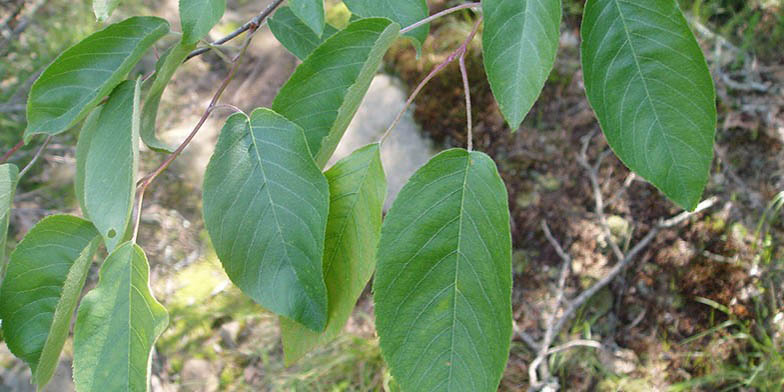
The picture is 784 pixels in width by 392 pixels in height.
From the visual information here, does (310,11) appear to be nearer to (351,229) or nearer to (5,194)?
(351,229)

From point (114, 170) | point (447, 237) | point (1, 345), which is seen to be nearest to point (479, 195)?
point (447, 237)

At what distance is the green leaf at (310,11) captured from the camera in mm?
595

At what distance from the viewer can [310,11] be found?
597mm

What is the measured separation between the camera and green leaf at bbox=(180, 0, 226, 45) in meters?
0.56

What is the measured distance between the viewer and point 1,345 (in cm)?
233

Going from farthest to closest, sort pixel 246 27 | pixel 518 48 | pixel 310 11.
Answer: pixel 246 27 → pixel 310 11 → pixel 518 48

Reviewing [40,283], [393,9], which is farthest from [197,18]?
[40,283]

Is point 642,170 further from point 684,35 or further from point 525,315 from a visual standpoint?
point 525,315

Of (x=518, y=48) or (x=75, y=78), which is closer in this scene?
(x=518, y=48)

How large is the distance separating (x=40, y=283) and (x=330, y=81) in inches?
13.3

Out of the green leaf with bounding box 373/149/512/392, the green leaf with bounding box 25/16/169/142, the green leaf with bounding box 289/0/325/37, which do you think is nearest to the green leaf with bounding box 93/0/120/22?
the green leaf with bounding box 25/16/169/142

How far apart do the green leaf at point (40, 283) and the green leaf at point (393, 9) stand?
329mm

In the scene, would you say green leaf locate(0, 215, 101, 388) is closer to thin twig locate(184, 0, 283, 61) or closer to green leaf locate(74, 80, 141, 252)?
green leaf locate(74, 80, 141, 252)

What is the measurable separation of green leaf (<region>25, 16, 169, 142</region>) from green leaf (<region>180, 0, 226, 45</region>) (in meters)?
0.07
